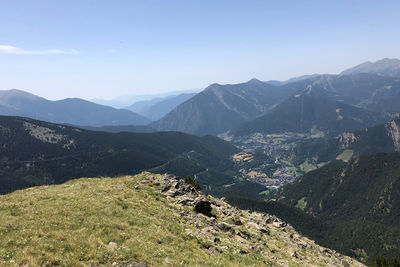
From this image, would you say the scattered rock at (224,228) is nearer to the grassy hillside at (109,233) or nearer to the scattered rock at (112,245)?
the grassy hillside at (109,233)

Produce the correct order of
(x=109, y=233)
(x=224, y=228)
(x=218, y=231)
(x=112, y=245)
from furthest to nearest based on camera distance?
(x=224, y=228) < (x=218, y=231) < (x=109, y=233) < (x=112, y=245)

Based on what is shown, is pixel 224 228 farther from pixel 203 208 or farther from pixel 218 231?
pixel 203 208

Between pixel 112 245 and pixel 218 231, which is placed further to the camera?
pixel 218 231

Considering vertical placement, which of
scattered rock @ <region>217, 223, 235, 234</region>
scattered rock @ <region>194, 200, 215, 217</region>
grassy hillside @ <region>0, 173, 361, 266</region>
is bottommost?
scattered rock @ <region>217, 223, 235, 234</region>

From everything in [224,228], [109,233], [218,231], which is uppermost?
[109,233]

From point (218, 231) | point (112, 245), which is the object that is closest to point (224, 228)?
point (218, 231)

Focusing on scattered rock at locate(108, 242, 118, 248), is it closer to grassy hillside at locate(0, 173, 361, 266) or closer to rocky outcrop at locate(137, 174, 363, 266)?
grassy hillside at locate(0, 173, 361, 266)

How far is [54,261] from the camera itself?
17922 mm

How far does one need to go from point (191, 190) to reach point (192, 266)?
34.4m

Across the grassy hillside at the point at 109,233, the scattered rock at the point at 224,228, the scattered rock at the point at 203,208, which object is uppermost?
the grassy hillside at the point at 109,233

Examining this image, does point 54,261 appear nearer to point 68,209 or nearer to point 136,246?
point 136,246

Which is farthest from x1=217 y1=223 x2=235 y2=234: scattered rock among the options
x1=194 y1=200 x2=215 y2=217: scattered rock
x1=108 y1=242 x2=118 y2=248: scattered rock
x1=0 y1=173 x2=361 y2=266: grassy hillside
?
x1=108 y1=242 x2=118 y2=248: scattered rock

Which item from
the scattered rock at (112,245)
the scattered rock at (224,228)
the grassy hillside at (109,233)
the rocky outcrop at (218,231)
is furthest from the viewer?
the scattered rock at (224,228)

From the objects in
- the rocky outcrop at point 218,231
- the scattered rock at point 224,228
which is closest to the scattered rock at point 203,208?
the rocky outcrop at point 218,231
